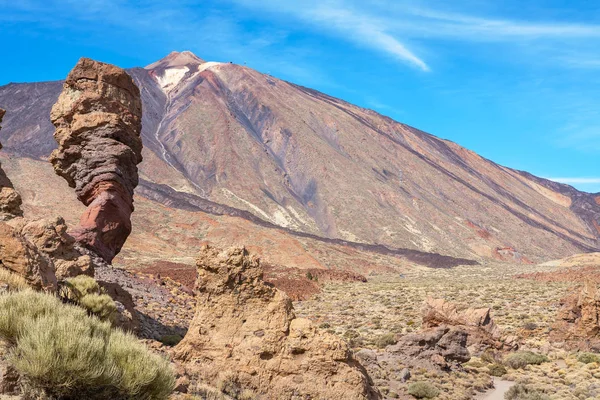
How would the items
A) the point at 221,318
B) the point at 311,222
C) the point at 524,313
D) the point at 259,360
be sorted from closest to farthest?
the point at 259,360 → the point at 221,318 → the point at 524,313 → the point at 311,222

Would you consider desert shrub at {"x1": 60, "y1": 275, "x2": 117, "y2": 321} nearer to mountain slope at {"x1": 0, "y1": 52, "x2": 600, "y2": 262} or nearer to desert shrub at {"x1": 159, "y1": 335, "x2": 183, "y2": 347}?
desert shrub at {"x1": 159, "y1": 335, "x2": 183, "y2": 347}

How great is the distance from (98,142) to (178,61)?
158 metres

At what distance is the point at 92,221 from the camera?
1791 centimetres

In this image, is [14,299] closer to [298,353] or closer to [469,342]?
[298,353]

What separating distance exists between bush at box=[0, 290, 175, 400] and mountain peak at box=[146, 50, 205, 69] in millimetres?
164621

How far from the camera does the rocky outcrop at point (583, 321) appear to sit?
16891 millimetres

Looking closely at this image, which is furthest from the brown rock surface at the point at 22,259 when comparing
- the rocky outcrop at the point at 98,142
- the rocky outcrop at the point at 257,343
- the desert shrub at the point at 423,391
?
the rocky outcrop at the point at 98,142

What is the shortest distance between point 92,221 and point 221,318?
10845 millimetres

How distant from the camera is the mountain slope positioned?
93.9 metres

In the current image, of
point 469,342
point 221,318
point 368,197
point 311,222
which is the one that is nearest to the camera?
point 221,318

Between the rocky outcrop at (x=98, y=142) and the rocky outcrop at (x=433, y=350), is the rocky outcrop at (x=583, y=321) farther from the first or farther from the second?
the rocky outcrop at (x=98, y=142)

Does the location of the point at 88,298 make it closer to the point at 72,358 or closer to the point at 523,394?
the point at 72,358

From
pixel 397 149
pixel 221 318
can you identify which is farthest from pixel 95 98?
pixel 397 149

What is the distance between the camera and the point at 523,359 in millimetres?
15242
